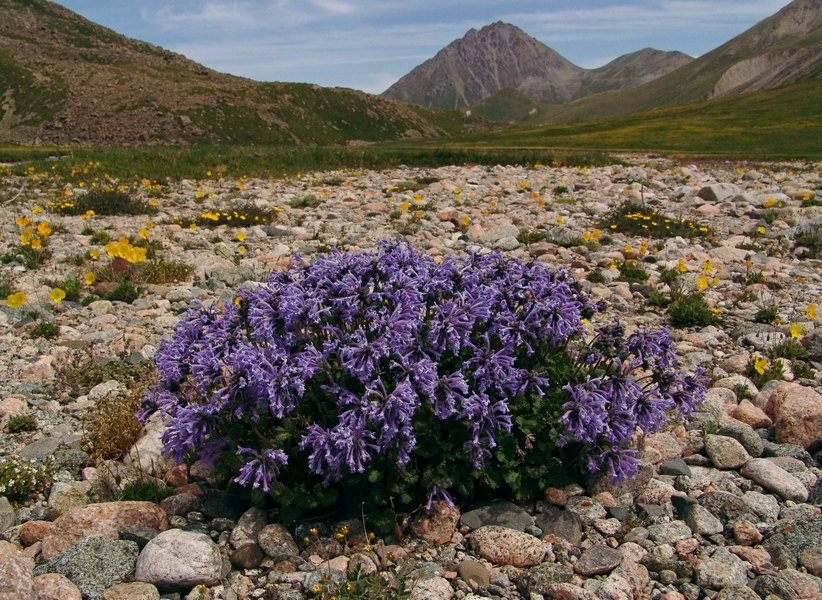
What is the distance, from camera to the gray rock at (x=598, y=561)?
12.8 feet

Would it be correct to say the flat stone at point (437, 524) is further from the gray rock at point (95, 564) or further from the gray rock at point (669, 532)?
the gray rock at point (95, 564)

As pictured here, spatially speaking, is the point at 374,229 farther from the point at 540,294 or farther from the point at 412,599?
the point at 412,599

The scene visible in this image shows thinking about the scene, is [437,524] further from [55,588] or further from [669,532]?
[55,588]

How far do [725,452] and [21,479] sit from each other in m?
5.40

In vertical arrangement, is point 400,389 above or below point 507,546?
above

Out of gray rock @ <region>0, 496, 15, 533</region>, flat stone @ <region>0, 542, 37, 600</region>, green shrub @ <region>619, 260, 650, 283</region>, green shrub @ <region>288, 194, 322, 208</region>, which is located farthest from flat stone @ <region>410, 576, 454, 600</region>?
green shrub @ <region>288, 194, 322, 208</region>

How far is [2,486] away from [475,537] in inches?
134

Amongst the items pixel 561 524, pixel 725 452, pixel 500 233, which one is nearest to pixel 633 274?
pixel 500 233

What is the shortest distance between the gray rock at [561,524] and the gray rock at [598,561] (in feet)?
0.54

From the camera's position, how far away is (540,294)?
174 inches

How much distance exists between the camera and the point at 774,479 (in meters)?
4.70

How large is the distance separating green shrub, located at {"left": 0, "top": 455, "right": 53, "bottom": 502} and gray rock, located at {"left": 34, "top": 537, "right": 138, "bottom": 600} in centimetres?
126

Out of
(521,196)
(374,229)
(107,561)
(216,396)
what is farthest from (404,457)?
(521,196)

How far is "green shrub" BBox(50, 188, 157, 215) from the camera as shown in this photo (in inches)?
599
